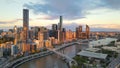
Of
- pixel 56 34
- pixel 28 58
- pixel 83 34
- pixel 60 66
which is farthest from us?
pixel 83 34

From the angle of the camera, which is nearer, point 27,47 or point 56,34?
point 27,47

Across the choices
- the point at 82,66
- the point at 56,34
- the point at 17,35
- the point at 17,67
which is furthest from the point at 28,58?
the point at 56,34

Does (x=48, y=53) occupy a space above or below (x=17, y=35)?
below

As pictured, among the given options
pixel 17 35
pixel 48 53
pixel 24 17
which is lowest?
pixel 48 53

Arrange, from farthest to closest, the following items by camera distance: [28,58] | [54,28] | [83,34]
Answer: [83,34] < [54,28] < [28,58]

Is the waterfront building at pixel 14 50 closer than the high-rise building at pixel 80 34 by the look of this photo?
Yes

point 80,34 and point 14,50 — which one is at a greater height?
point 80,34

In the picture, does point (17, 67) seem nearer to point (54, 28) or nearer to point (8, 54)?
point (8, 54)

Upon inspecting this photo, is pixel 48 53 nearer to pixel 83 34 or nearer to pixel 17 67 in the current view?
pixel 17 67

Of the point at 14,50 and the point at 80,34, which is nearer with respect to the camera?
the point at 14,50

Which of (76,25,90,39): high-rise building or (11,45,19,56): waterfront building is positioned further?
(76,25,90,39): high-rise building
